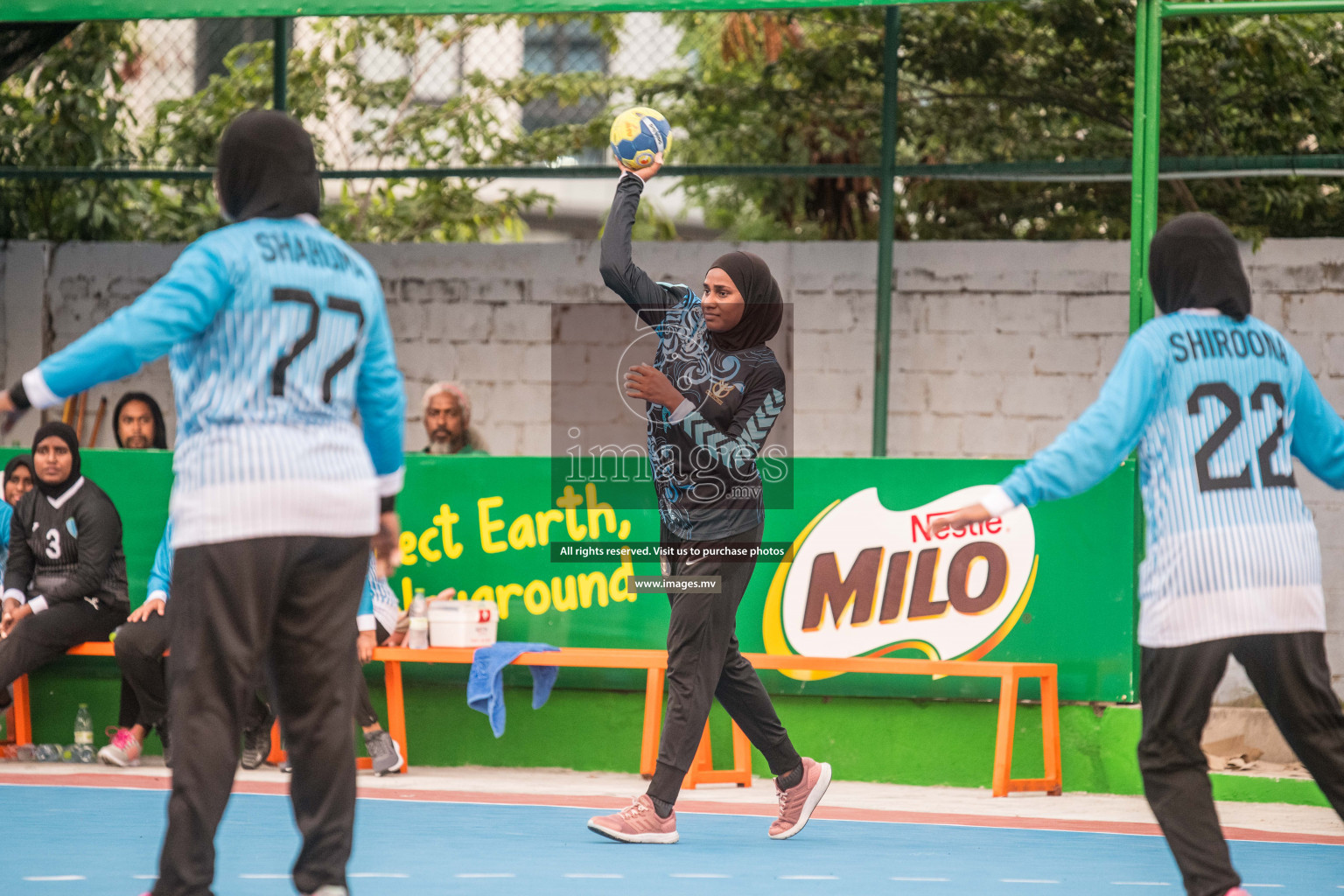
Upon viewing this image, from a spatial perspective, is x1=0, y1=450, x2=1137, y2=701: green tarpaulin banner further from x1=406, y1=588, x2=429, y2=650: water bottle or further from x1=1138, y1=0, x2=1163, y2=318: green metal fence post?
x1=1138, y1=0, x2=1163, y2=318: green metal fence post

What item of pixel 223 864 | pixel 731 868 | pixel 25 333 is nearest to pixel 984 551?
pixel 731 868

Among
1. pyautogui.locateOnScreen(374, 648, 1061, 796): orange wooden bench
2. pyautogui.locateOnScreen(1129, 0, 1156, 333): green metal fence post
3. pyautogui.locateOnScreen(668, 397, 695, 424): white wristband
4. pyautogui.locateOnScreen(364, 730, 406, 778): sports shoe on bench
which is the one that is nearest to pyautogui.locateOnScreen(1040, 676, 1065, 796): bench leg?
pyautogui.locateOnScreen(374, 648, 1061, 796): orange wooden bench

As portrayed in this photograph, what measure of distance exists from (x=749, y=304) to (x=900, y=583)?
2040mm

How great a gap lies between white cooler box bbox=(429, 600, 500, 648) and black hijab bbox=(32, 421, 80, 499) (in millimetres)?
1973

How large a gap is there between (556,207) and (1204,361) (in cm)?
901

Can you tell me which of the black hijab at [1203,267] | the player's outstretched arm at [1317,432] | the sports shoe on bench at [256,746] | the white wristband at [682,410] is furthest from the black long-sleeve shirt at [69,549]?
the player's outstretched arm at [1317,432]

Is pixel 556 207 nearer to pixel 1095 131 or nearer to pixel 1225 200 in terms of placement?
pixel 1095 131

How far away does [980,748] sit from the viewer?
291 inches

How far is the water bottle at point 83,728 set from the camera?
8.05 meters

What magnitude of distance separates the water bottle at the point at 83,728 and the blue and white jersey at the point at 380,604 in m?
1.59

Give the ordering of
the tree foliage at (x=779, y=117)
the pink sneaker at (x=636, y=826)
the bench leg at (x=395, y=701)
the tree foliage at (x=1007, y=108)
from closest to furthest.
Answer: the pink sneaker at (x=636, y=826) → the bench leg at (x=395, y=701) → the tree foliage at (x=1007, y=108) → the tree foliage at (x=779, y=117)

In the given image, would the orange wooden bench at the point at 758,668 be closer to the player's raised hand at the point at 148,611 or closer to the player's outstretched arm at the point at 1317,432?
the player's raised hand at the point at 148,611

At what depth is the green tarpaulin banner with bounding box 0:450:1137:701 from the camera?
288 inches

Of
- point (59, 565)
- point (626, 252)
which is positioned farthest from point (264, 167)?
point (59, 565)
